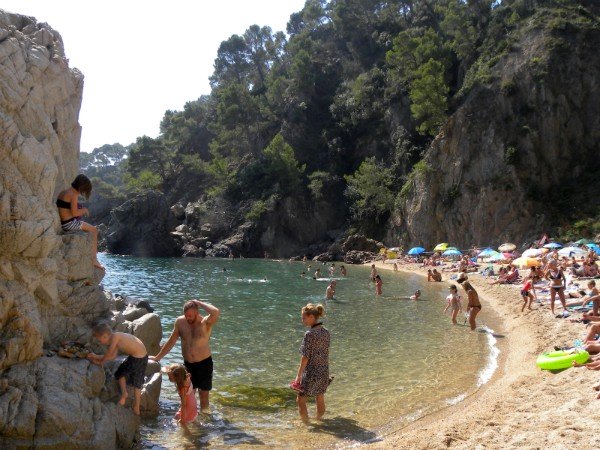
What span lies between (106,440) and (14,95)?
15.5 feet

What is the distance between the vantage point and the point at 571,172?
4750cm

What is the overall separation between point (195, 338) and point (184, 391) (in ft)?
2.67

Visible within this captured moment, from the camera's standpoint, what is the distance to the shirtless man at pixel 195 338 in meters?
Answer: 8.31

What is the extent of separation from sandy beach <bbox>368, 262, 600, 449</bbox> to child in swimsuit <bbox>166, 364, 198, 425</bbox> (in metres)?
2.88

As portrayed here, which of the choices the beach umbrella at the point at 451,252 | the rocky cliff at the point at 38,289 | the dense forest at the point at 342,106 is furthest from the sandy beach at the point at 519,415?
the dense forest at the point at 342,106

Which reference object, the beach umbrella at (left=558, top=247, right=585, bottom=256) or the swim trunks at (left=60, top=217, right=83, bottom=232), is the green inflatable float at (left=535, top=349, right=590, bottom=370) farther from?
the beach umbrella at (left=558, top=247, right=585, bottom=256)

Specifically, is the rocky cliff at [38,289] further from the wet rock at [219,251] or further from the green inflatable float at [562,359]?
the wet rock at [219,251]

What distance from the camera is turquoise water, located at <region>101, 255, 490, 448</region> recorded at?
8.65 m

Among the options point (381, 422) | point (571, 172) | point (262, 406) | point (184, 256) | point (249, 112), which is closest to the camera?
point (381, 422)

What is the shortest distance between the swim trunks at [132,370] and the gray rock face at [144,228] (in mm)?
59792

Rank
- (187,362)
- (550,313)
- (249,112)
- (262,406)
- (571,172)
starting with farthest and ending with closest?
(249,112) → (571,172) → (550,313) → (262,406) → (187,362)

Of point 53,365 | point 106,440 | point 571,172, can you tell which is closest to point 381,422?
point 106,440

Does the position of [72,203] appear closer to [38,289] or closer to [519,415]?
[38,289]

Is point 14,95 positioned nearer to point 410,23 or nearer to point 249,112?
point 249,112
